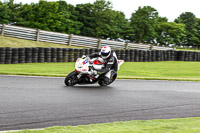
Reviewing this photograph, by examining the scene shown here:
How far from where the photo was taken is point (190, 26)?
126 meters

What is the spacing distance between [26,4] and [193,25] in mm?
70756

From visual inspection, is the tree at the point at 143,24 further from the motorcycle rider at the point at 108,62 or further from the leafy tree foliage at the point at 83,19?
the motorcycle rider at the point at 108,62

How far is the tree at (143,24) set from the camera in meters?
90.4

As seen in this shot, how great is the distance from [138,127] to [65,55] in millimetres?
16782

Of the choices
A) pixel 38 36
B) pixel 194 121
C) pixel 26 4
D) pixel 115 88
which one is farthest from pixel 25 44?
pixel 26 4

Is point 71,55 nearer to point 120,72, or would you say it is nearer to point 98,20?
point 120,72

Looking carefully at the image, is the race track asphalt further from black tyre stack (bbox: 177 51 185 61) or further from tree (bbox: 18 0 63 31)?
tree (bbox: 18 0 63 31)

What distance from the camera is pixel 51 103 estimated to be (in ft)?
25.4

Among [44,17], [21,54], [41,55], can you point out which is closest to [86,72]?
[21,54]

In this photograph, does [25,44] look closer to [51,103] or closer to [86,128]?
[51,103]

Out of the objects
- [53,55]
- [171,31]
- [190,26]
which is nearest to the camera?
[53,55]

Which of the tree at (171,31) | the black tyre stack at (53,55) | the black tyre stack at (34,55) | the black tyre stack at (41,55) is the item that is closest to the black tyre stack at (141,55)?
the black tyre stack at (53,55)

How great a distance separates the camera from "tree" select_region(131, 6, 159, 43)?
9038cm

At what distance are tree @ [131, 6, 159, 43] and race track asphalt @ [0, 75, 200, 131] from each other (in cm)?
8057
